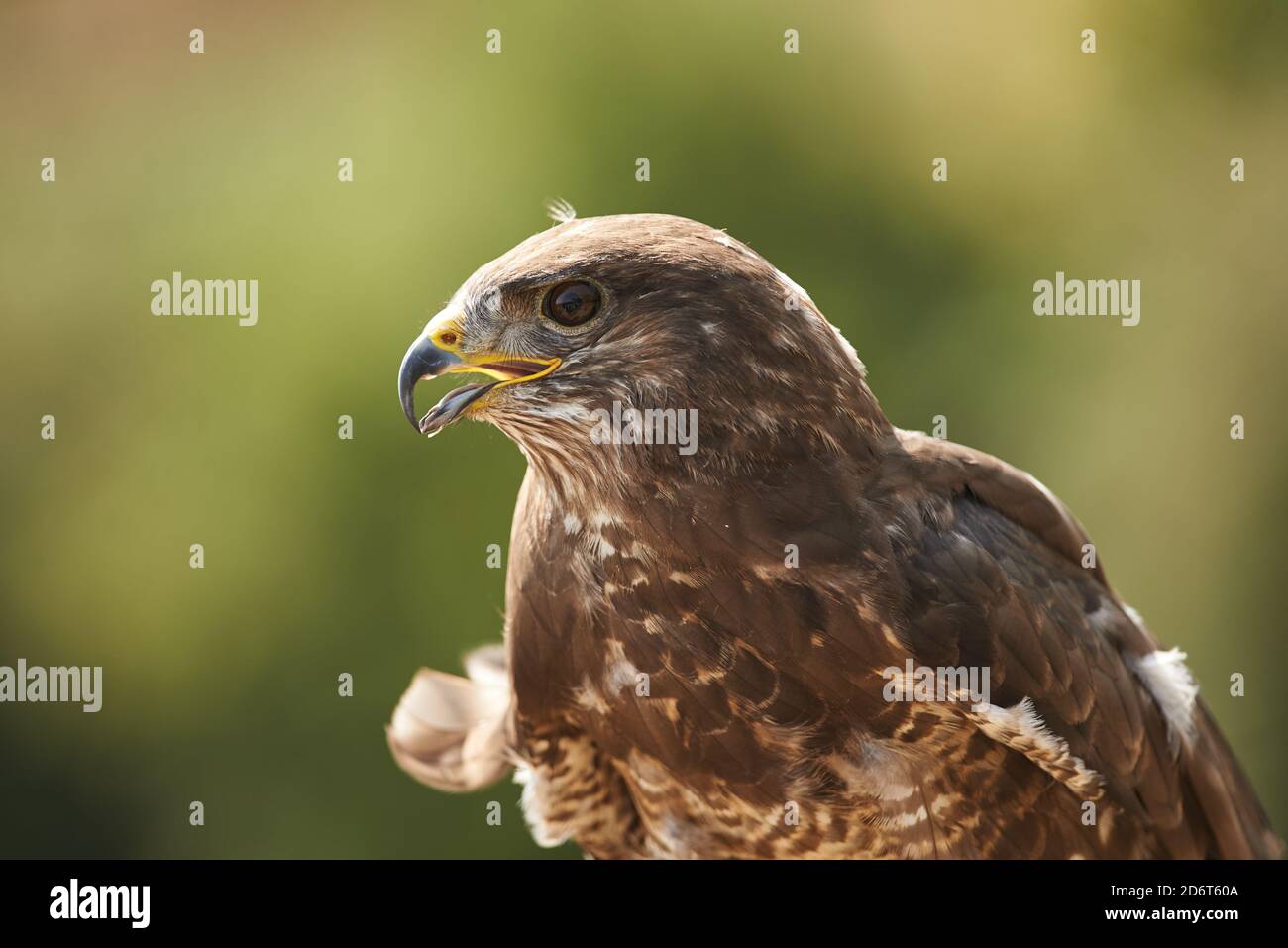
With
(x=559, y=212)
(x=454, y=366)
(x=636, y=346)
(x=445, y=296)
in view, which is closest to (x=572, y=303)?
(x=636, y=346)

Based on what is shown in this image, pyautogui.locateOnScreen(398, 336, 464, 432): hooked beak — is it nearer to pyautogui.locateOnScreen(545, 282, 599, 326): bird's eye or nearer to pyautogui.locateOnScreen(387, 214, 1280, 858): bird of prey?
pyautogui.locateOnScreen(387, 214, 1280, 858): bird of prey

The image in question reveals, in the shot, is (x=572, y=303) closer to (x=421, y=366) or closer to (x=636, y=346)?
(x=636, y=346)

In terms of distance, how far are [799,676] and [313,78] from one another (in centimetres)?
391

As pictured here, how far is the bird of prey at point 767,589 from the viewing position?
98.5 inches

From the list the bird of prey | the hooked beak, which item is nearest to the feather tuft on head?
the bird of prey

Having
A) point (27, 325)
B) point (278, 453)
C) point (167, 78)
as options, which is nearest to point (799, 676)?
point (278, 453)

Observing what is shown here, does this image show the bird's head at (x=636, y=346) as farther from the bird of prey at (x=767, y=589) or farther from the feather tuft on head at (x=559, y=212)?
the feather tuft on head at (x=559, y=212)

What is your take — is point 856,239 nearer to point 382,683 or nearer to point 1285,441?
point 1285,441

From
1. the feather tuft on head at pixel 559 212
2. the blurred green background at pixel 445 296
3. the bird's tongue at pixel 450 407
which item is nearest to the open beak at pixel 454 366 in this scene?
the bird's tongue at pixel 450 407

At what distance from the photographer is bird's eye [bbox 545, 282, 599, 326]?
2.51 metres

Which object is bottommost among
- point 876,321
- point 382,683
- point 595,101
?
point 382,683

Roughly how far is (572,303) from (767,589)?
66cm

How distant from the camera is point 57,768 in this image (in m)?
5.77

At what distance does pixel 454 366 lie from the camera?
2.59m
